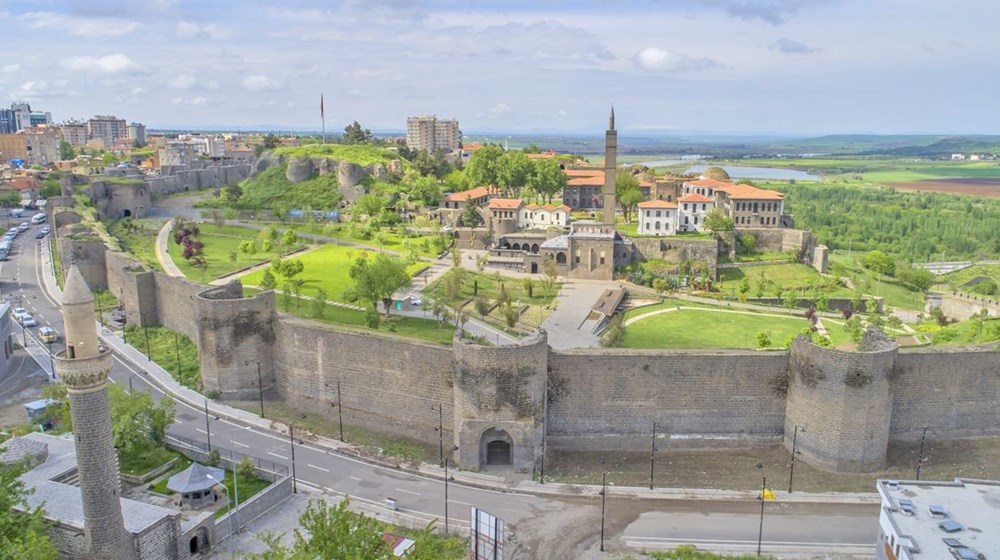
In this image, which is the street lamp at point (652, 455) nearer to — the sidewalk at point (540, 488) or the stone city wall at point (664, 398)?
the stone city wall at point (664, 398)

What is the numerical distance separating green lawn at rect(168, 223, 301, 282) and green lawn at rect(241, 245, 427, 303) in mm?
3069

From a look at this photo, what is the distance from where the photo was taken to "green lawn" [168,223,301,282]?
208ft

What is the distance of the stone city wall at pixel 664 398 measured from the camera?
3234 cm

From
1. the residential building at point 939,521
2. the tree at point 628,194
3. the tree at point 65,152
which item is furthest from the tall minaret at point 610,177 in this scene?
the tree at point 65,152

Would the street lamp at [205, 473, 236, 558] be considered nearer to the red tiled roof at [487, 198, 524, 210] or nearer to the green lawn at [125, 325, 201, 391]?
the green lawn at [125, 325, 201, 391]

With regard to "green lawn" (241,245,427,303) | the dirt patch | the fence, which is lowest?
the dirt patch

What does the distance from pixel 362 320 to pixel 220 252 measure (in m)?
29.4

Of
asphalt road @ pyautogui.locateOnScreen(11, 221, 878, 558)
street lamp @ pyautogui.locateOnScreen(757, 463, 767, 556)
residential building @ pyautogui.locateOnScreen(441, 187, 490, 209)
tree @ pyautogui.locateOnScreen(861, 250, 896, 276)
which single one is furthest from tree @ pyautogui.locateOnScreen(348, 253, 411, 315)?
tree @ pyautogui.locateOnScreen(861, 250, 896, 276)

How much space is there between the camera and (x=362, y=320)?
167 feet

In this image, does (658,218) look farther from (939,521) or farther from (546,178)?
(939,521)

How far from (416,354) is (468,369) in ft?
13.6

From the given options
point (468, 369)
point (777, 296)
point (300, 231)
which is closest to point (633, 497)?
point (468, 369)

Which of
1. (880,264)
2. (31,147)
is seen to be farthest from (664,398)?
(31,147)

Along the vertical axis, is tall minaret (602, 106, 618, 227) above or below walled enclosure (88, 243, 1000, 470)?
above
